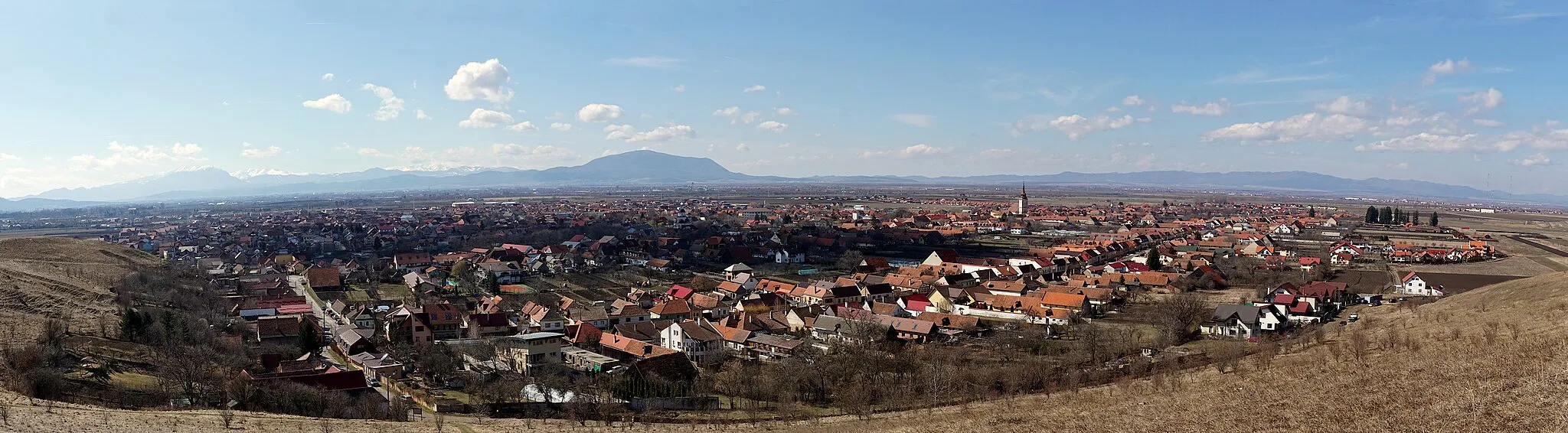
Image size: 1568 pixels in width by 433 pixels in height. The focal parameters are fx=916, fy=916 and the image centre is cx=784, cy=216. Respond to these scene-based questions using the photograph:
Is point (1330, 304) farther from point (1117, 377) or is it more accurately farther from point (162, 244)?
point (162, 244)

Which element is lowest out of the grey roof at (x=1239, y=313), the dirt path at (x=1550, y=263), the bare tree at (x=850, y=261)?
the dirt path at (x=1550, y=263)

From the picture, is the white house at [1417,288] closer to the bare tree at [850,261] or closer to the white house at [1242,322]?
the white house at [1242,322]

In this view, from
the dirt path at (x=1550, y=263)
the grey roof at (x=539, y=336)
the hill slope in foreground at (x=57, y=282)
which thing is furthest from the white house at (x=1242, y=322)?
the hill slope in foreground at (x=57, y=282)

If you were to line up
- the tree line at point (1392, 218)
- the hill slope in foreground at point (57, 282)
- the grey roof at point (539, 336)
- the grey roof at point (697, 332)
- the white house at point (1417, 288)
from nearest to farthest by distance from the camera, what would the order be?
the grey roof at point (539, 336) → the hill slope in foreground at point (57, 282) → the grey roof at point (697, 332) → the white house at point (1417, 288) → the tree line at point (1392, 218)

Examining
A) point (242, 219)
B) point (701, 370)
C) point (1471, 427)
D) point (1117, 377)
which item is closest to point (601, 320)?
point (701, 370)

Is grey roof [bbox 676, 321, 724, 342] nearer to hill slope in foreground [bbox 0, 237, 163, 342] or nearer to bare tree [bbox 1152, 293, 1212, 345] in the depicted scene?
bare tree [bbox 1152, 293, 1212, 345]

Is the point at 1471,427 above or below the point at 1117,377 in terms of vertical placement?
above
